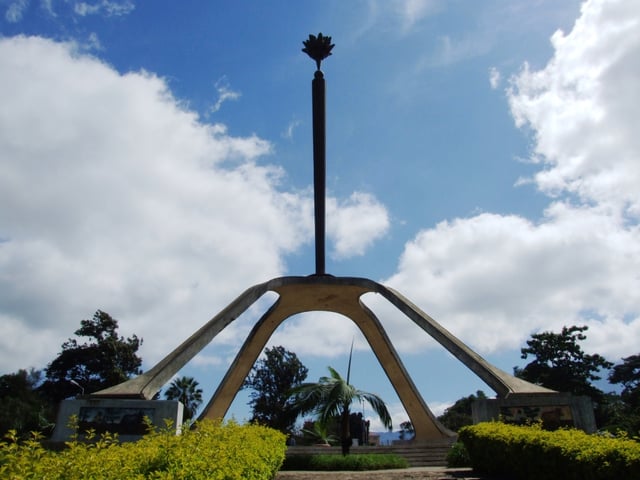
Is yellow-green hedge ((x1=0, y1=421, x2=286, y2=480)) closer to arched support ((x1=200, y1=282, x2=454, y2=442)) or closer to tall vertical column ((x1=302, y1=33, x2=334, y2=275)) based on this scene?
tall vertical column ((x1=302, y1=33, x2=334, y2=275))

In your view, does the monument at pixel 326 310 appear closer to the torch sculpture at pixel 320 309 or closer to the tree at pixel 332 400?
the torch sculpture at pixel 320 309

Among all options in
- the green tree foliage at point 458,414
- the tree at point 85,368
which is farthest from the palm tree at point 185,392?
the green tree foliage at point 458,414

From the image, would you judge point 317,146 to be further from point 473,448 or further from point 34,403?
point 34,403

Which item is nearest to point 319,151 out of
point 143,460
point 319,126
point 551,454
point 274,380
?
point 319,126

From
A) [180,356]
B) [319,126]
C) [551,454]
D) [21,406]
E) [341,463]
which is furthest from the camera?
[21,406]

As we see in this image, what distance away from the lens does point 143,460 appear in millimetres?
4387

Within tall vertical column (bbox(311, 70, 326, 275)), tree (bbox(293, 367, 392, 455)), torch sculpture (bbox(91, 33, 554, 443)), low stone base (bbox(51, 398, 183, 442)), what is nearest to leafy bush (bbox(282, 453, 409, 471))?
tree (bbox(293, 367, 392, 455))

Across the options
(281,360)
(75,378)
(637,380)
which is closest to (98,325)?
(75,378)

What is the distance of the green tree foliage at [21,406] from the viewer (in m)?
34.3

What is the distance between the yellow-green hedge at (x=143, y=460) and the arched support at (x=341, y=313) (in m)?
8.33

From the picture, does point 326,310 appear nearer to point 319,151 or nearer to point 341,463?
point 319,151

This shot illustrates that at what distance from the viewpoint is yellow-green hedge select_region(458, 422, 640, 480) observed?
5.31 m

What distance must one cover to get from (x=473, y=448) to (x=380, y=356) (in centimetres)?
1065

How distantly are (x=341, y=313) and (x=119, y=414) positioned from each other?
1075 centimetres
